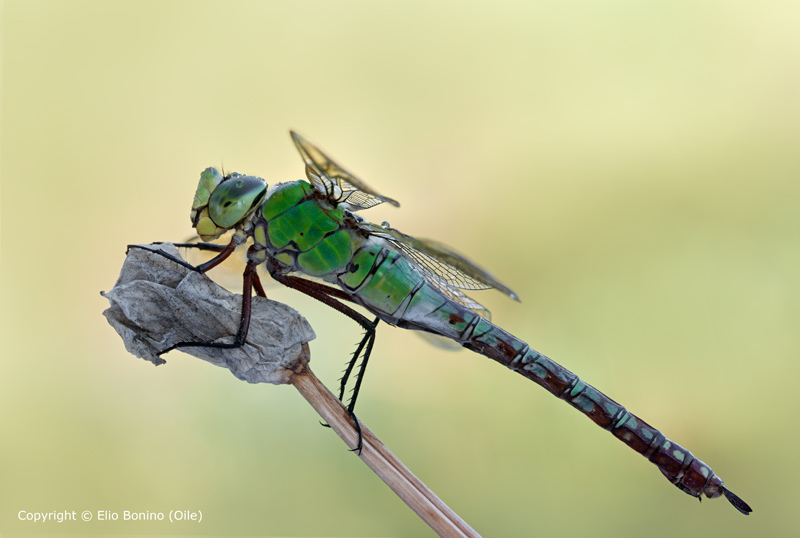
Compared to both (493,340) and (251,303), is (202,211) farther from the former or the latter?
(493,340)

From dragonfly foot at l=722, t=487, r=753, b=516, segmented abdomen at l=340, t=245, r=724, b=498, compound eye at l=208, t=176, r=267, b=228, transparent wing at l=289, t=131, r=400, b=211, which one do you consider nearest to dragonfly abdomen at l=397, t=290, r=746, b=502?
segmented abdomen at l=340, t=245, r=724, b=498

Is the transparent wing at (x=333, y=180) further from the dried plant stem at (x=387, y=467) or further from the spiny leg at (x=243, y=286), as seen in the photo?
the dried plant stem at (x=387, y=467)

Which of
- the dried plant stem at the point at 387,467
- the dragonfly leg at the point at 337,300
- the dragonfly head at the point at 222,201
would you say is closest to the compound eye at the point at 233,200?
the dragonfly head at the point at 222,201

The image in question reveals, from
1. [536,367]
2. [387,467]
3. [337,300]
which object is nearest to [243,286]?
[337,300]

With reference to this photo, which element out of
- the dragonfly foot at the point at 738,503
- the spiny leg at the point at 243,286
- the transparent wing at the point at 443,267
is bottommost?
the spiny leg at the point at 243,286

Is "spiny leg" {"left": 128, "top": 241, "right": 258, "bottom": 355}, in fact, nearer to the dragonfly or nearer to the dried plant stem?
the dragonfly

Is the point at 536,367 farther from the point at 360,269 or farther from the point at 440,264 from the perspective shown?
the point at 360,269

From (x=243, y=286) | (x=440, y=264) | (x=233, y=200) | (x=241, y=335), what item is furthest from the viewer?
(x=440, y=264)
